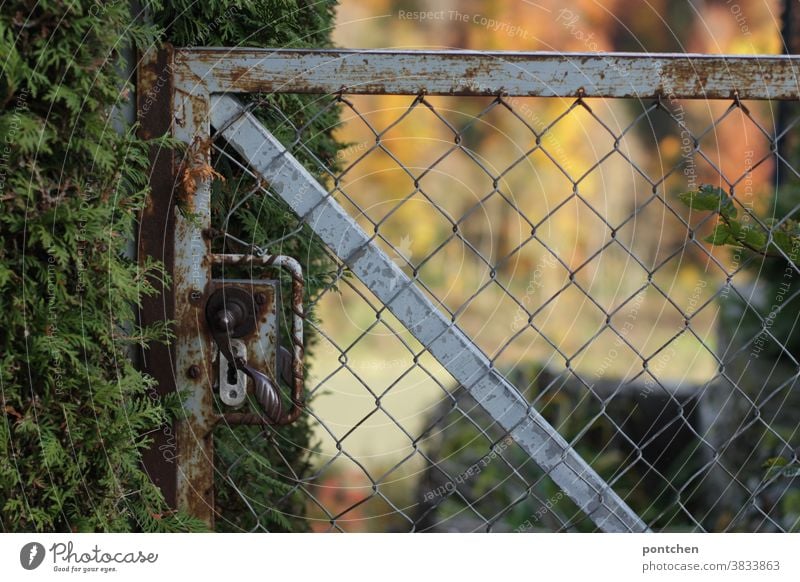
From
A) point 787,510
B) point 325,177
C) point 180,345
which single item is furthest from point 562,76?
point 787,510

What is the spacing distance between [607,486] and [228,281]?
723mm

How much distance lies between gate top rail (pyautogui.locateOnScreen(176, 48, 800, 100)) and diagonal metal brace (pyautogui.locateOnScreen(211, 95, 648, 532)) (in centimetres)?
6

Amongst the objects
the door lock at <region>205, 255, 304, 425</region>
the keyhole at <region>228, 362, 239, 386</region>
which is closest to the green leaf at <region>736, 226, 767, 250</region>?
the door lock at <region>205, 255, 304, 425</region>

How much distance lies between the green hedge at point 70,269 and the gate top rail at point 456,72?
0.44 feet

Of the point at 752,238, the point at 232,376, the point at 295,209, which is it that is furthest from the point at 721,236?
the point at 232,376

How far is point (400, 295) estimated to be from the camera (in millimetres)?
1234

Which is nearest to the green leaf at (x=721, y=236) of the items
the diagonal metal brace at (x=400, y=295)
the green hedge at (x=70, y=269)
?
the diagonal metal brace at (x=400, y=295)

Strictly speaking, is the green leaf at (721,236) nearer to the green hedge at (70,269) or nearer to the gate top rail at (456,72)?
the gate top rail at (456,72)

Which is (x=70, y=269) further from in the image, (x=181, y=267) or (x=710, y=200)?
(x=710, y=200)

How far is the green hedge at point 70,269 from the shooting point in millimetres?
1023

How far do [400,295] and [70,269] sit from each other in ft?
1.61

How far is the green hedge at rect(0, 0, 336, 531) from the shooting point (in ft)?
3.36

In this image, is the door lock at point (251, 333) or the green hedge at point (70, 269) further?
the door lock at point (251, 333)

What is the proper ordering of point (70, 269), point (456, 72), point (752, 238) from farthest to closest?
point (752, 238)
point (456, 72)
point (70, 269)
